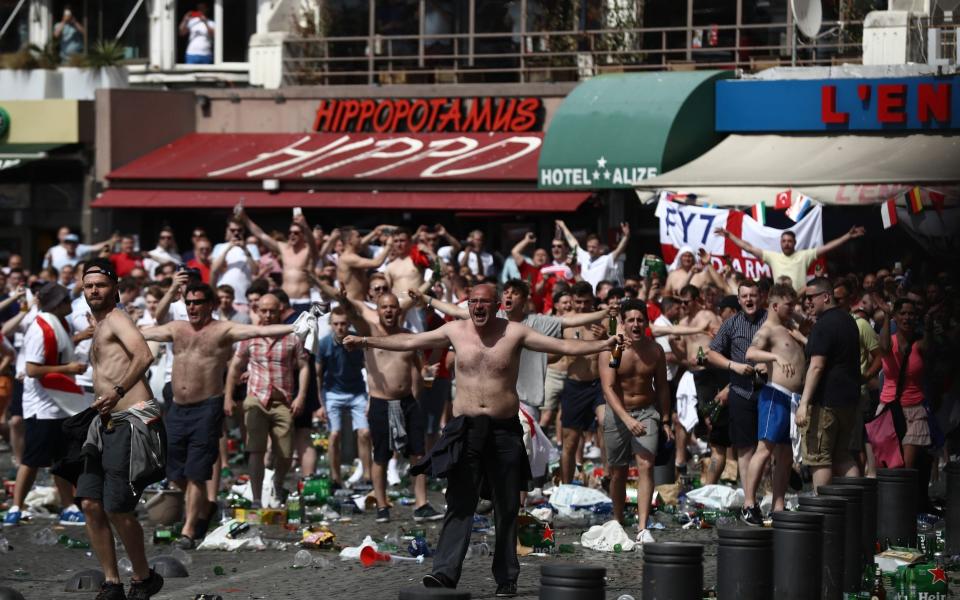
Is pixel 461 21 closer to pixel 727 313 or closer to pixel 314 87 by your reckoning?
pixel 314 87

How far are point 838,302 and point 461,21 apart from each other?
A: 14.6 metres

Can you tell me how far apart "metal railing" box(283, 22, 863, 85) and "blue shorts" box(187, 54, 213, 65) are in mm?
1983

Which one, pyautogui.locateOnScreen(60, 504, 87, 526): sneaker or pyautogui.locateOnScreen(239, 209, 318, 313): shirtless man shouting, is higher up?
pyautogui.locateOnScreen(239, 209, 318, 313): shirtless man shouting

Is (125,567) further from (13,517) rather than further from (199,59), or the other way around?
(199,59)

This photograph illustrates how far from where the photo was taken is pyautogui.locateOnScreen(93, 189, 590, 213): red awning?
2361 centimetres

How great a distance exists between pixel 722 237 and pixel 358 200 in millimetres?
7528

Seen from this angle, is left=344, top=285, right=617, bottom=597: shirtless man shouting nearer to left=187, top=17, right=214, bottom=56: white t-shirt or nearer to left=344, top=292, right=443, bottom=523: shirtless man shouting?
left=344, top=292, right=443, bottom=523: shirtless man shouting

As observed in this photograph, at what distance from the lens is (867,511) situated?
11023 mm

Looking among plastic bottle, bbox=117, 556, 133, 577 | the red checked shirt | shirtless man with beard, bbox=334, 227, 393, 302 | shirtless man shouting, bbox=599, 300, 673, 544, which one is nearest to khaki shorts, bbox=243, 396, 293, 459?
the red checked shirt

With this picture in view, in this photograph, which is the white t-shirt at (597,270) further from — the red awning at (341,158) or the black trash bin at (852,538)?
the black trash bin at (852,538)

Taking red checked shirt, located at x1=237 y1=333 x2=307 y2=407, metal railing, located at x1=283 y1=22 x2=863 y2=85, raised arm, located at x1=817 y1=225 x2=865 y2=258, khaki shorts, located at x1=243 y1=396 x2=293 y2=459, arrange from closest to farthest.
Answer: khaki shorts, located at x1=243 y1=396 x2=293 y2=459 < red checked shirt, located at x1=237 y1=333 x2=307 y2=407 < raised arm, located at x1=817 y1=225 x2=865 y2=258 < metal railing, located at x1=283 y1=22 x2=863 y2=85

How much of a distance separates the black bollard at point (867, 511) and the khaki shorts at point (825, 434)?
110 cm

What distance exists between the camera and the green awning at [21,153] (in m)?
27.5

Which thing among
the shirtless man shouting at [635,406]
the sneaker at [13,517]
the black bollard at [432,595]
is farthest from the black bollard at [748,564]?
the sneaker at [13,517]
